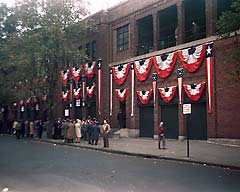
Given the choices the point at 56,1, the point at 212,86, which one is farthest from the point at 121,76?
the point at 212,86

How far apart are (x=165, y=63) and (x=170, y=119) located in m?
4.13

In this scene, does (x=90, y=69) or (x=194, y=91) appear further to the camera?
(x=90, y=69)

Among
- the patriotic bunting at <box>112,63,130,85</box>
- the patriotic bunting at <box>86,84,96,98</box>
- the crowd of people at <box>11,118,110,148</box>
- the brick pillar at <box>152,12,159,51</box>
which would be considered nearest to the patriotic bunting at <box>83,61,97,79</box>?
the patriotic bunting at <box>86,84,96,98</box>

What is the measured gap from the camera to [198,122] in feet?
83.5

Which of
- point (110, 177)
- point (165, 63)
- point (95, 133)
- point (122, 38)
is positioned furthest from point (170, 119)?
point (110, 177)

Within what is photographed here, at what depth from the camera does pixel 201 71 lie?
2511 centimetres

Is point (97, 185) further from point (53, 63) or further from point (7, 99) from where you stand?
point (7, 99)

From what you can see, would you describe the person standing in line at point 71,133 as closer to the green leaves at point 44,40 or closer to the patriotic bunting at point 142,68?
the green leaves at point 44,40

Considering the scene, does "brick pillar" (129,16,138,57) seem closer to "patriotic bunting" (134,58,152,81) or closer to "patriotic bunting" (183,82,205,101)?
"patriotic bunting" (134,58,152,81)

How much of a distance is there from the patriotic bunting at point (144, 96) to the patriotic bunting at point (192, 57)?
14.2 feet

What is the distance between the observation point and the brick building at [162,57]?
77.0ft

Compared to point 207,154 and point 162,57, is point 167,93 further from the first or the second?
point 207,154

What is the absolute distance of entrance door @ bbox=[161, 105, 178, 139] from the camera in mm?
27438

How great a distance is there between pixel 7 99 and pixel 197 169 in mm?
35385
